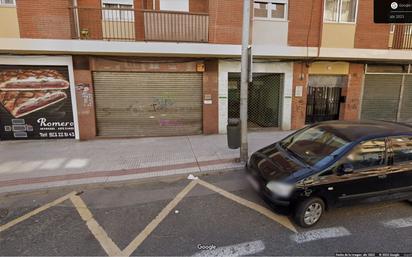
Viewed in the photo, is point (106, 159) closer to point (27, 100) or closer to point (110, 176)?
point (110, 176)

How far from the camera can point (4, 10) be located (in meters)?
7.14

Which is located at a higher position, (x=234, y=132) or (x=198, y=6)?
(x=198, y=6)

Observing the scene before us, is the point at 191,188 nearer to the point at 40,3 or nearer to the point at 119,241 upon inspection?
the point at 119,241

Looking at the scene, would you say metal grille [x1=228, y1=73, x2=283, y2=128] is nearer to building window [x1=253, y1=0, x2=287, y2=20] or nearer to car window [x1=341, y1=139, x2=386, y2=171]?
building window [x1=253, y1=0, x2=287, y2=20]

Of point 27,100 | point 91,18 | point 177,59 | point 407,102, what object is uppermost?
point 91,18

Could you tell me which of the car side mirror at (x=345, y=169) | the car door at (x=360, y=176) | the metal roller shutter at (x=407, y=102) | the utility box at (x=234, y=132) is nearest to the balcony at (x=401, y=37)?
the metal roller shutter at (x=407, y=102)

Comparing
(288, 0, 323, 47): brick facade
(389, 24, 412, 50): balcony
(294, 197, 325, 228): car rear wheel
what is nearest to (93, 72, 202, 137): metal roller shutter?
(288, 0, 323, 47): brick facade

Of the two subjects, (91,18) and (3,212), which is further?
(91,18)

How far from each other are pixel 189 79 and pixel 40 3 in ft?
16.8

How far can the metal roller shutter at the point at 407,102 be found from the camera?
10.5 m

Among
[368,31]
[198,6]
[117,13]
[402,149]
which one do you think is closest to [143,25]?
[117,13]

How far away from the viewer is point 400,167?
3.78 metres

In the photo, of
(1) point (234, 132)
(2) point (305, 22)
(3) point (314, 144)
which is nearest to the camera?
(3) point (314, 144)

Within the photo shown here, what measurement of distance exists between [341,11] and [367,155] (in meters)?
7.85
